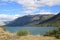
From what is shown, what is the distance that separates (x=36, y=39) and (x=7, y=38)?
3.62 metres

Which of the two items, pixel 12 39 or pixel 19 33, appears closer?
pixel 12 39

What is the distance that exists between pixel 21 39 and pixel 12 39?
1124 millimetres

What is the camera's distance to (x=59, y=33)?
3116cm

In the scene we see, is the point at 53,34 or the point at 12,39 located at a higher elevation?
the point at 12,39

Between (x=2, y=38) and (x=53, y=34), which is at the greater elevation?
(x=2, y=38)

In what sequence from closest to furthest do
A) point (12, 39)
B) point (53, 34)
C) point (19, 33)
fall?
point (12, 39), point (19, 33), point (53, 34)

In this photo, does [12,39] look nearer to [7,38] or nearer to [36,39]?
[7,38]

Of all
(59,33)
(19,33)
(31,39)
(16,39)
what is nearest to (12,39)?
(16,39)

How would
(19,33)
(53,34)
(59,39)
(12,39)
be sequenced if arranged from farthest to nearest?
(53,34) → (19,33) → (59,39) → (12,39)

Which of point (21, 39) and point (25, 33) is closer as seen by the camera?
point (21, 39)

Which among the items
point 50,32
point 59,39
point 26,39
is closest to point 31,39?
point 26,39

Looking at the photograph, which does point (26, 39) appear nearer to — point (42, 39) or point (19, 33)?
point (42, 39)

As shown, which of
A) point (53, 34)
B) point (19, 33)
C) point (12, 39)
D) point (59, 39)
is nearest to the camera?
point (12, 39)

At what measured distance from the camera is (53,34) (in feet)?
111
